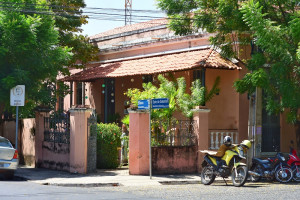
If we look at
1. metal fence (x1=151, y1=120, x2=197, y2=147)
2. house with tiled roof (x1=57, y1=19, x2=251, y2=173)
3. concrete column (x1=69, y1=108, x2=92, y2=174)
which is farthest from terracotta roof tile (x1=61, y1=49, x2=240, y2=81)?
concrete column (x1=69, y1=108, x2=92, y2=174)

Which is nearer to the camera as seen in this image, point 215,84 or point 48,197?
point 48,197

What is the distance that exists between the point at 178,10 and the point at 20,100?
6.39m

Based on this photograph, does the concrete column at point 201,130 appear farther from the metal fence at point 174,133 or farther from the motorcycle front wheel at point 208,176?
the motorcycle front wheel at point 208,176

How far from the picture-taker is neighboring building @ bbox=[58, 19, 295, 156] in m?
22.1

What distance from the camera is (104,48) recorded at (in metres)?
29.7

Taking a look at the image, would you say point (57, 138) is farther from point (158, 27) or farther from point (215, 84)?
point (158, 27)

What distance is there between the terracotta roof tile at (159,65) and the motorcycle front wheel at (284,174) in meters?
5.19

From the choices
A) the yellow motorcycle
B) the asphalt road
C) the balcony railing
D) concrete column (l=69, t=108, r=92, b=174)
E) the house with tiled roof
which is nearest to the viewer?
the asphalt road

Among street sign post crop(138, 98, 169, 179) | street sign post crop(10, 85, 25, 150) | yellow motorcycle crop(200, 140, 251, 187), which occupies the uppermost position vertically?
street sign post crop(10, 85, 25, 150)

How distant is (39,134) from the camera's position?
70.4ft

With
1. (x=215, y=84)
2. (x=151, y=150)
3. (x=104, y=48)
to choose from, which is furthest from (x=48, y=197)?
(x=104, y=48)

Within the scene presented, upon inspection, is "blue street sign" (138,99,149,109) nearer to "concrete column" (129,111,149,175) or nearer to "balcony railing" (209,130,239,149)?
"concrete column" (129,111,149,175)

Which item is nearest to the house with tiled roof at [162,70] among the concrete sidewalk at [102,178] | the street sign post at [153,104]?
the street sign post at [153,104]

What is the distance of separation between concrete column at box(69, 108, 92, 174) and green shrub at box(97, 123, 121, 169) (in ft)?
4.18
